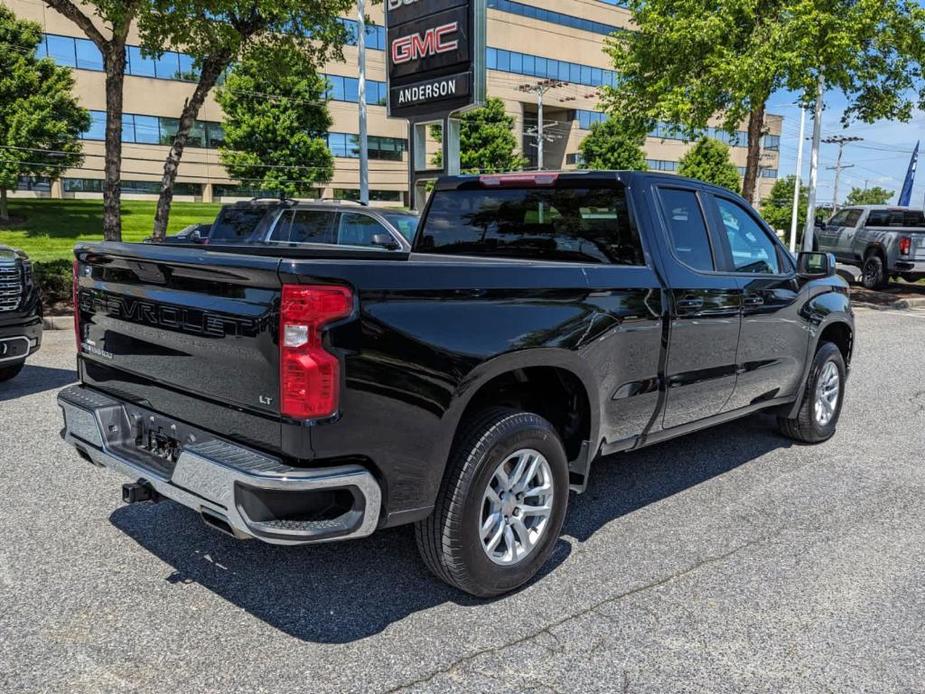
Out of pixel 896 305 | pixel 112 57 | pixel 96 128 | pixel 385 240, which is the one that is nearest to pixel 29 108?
pixel 96 128

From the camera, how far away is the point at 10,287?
6.38 meters

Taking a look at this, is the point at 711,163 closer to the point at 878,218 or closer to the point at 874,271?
the point at 878,218

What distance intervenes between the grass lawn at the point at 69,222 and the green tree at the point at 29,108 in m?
2.58

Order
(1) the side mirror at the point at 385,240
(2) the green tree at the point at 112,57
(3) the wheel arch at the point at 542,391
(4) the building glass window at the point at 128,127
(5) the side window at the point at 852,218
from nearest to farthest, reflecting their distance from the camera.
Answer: (3) the wheel arch at the point at 542,391 → (1) the side mirror at the point at 385,240 → (2) the green tree at the point at 112,57 → (5) the side window at the point at 852,218 → (4) the building glass window at the point at 128,127

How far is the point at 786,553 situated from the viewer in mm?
3889

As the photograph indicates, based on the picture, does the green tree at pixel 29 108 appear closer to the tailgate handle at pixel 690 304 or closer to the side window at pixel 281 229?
the side window at pixel 281 229

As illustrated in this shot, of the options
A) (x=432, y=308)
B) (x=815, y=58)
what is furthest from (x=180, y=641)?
(x=815, y=58)

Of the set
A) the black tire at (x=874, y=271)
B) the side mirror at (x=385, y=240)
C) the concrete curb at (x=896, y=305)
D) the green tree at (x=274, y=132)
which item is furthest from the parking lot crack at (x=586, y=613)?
the green tree at (x=274, y=132)

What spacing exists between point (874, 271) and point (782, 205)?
59.4 meters

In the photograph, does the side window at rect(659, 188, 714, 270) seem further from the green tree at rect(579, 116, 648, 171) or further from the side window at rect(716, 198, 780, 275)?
the green tree at rect(579, 116, 648, 171)

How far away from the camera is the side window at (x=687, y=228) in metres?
4.26

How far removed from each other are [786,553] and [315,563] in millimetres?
2366

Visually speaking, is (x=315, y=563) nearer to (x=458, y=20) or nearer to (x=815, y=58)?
(x=458, y=20)

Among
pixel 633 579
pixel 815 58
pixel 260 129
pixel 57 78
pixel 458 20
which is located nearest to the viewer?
pixel 633 579
